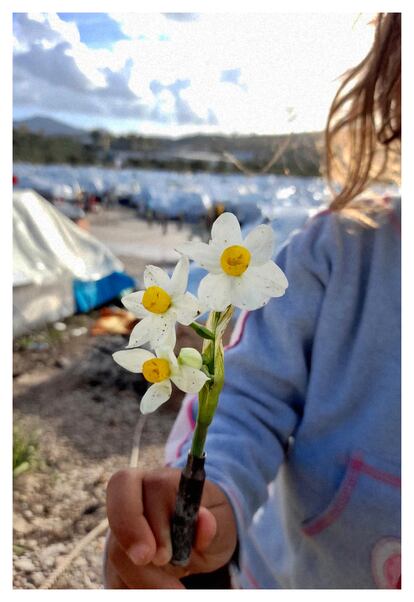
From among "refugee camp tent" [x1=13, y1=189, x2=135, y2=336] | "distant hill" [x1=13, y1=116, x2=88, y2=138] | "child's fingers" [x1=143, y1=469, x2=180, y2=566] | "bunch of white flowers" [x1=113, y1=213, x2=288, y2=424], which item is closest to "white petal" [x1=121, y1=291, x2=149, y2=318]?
"bunch of white flowers" [x1=113, y1=213, x2=288, y2=424]

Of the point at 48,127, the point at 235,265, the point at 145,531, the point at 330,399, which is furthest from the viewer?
the point at 330,399

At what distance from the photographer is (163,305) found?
0.13 m

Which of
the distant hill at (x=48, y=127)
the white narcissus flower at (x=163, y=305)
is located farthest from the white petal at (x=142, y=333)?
the distant hill at (x=48, y=127)

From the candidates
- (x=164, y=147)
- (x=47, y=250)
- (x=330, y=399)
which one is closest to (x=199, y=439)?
(x=164, y=147)

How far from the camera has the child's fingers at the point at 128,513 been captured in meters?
0.22

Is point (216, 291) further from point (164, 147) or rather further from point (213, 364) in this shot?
point (164, 147)

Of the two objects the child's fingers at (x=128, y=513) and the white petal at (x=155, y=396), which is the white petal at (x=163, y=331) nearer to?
the white petal at (x=155, y=396)

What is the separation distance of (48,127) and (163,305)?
11.0 inches

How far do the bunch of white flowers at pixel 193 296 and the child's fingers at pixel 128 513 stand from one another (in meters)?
0.12

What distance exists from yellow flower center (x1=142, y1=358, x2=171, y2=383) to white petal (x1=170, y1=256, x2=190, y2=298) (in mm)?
17

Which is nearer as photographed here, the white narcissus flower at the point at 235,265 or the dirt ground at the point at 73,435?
the white narcissus flower at the point at 235,265

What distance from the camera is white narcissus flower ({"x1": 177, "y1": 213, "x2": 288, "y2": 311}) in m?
0.12

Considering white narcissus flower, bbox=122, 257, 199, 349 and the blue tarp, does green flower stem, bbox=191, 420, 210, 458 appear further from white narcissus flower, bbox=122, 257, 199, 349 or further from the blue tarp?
the blue tarp
